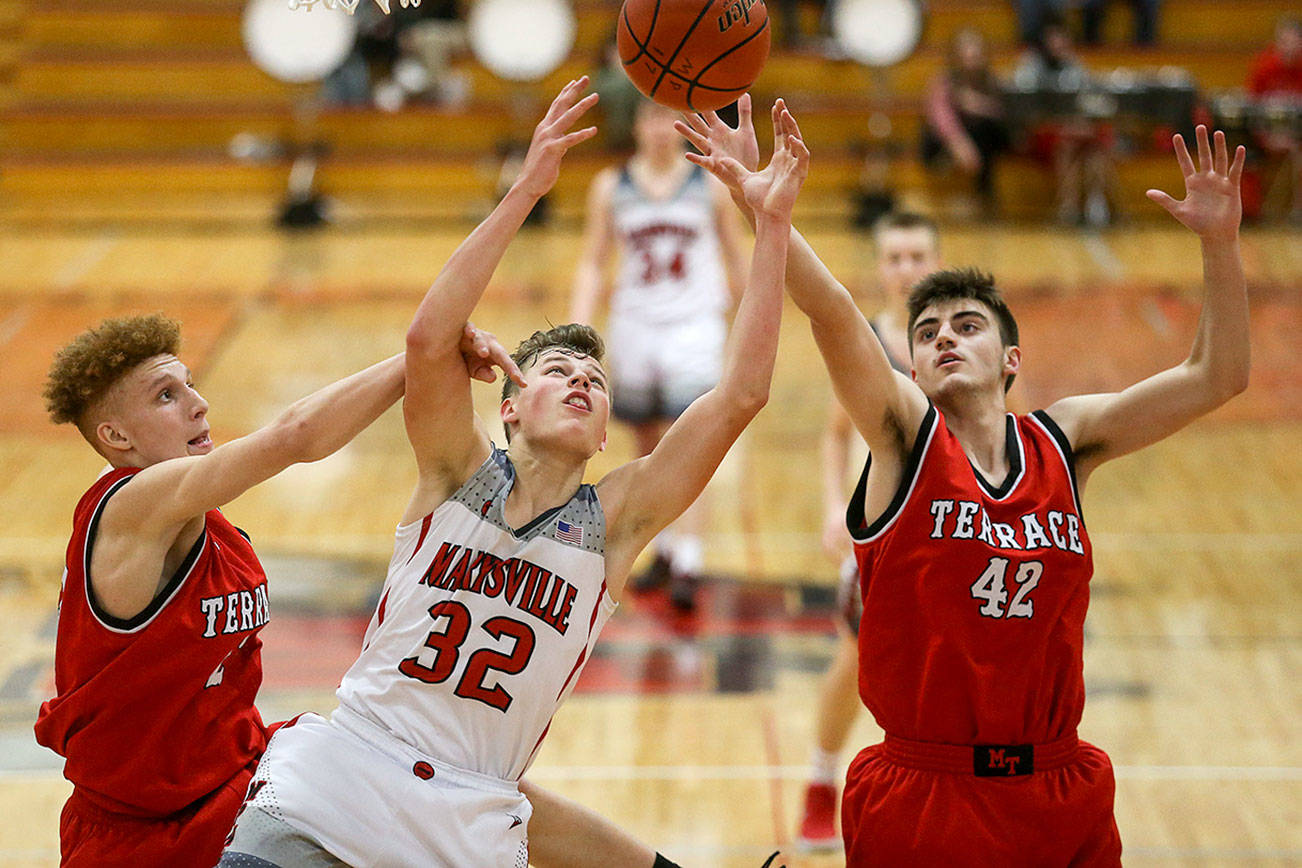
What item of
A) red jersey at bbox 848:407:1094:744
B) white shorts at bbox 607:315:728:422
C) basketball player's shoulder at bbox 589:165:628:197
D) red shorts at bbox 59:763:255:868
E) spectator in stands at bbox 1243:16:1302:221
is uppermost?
spectator in stands at bbox 1243:16:1302:221

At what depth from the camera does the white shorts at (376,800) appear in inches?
115

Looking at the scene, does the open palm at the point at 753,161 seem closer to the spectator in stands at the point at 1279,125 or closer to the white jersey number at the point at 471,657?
the white jersey number at the point at 471,657

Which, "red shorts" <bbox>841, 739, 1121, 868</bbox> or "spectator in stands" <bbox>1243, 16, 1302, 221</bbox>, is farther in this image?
"spectator in stands" <bbox>1243, 16, 1302, 221</bbox>

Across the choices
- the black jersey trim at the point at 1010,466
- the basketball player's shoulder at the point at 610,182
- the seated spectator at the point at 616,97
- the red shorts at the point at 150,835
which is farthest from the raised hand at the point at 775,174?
the seated spectator at the point at 616,97

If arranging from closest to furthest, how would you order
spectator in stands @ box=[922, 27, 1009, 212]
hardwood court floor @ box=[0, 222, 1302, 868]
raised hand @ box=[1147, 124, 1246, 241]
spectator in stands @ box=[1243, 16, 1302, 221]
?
raised hand @ box=[1147, 124, 1246, 241] → hardwood court floor @ box=[0, 222, 1302, 868] → spectator in stands @ box=[1243, 16, 1302, 221] → spectator in stands @ box=[922, 27, 1009, 212]

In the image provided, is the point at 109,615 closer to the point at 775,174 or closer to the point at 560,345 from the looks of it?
the point at 560,345

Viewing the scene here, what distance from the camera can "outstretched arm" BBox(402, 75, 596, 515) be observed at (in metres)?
3.05

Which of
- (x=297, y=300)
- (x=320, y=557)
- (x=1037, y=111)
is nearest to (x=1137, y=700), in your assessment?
(x=320, y=557)

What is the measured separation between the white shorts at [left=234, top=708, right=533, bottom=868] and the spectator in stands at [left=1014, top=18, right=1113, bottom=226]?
40.8 feet

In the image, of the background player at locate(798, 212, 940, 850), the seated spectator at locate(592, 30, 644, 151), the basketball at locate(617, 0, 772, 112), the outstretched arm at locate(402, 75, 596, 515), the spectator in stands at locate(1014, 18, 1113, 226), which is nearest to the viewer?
the outstretched arm at locate(402, 75, 596, 515)

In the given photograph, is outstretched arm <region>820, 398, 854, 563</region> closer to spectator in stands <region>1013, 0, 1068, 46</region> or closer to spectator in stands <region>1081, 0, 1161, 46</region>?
spectator in stands <region>1013, 0, 1068, 46</region>

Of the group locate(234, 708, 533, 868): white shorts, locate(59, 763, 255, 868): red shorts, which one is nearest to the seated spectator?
locate(59, 763, 255, 868): red shorts

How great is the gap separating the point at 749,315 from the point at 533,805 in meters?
1.27

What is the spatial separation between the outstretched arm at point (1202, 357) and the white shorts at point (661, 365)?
132 inches
